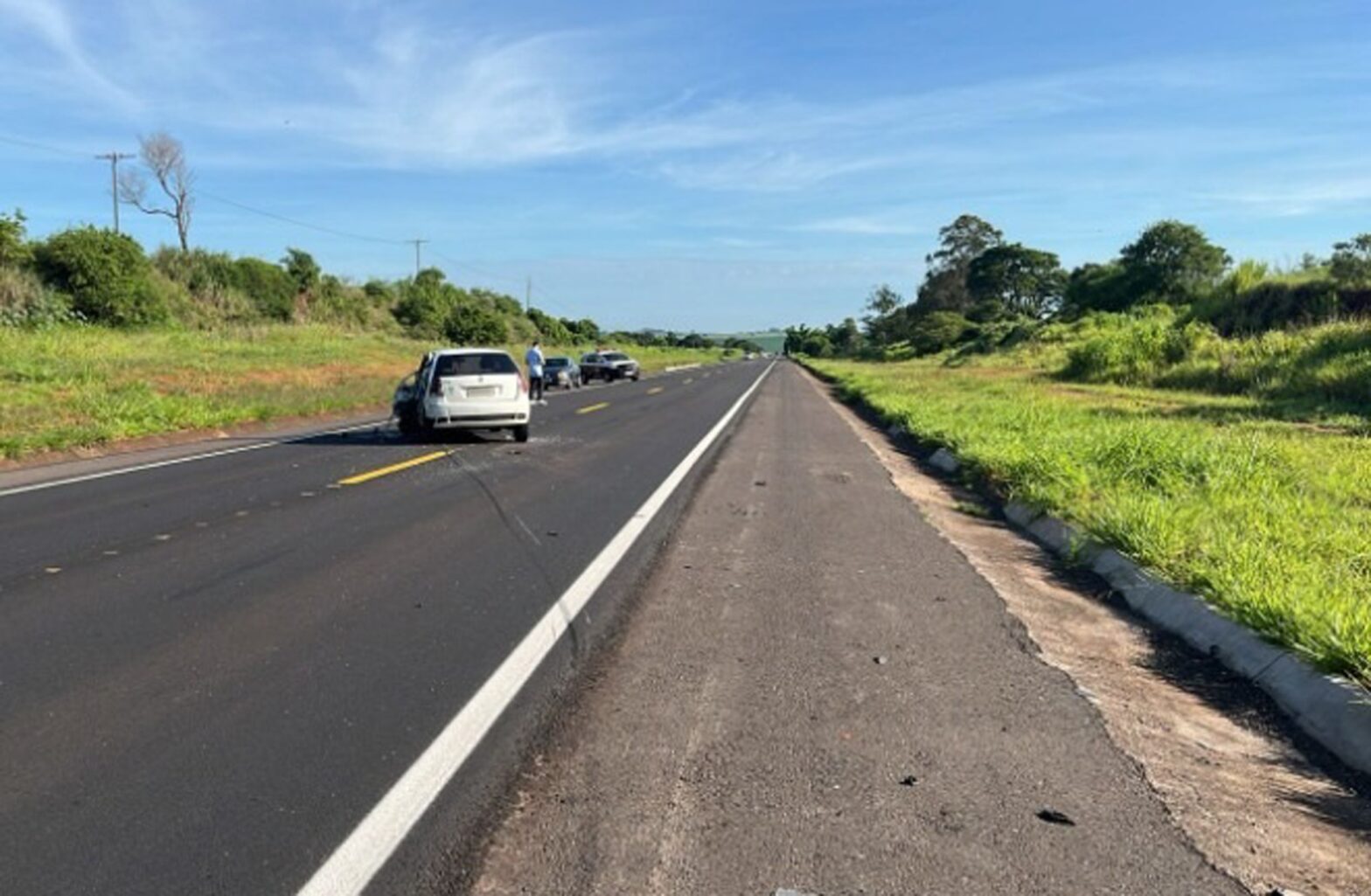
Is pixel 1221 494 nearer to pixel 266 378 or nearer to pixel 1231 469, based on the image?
pixel 1231 469

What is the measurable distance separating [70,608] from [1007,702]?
5.46 m

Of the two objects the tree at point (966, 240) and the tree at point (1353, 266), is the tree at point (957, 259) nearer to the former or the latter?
the tree at point (966, 240)

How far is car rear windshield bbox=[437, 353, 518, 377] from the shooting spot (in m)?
18.0

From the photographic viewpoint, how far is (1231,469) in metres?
11.0

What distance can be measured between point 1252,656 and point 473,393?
14015 millimetres

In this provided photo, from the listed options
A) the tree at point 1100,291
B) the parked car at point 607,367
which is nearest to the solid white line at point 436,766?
the parked car at point 607,367

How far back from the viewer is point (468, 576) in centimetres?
748

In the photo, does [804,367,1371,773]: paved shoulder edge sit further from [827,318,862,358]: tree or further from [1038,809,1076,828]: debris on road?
[827,318,862,358]: tree

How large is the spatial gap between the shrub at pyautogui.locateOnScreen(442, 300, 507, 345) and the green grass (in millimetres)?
54184

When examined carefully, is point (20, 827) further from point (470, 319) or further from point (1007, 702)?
point (470, 319)

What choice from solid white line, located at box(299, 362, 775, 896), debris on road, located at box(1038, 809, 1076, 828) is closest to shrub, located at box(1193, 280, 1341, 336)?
solid white line, located at box(299, 362, 775, 896)

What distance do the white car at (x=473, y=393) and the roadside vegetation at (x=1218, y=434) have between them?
23.6ft

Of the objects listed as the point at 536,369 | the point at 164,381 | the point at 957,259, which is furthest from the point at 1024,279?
the point at 164,381

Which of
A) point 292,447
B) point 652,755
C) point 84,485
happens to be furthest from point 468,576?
point 292,447
